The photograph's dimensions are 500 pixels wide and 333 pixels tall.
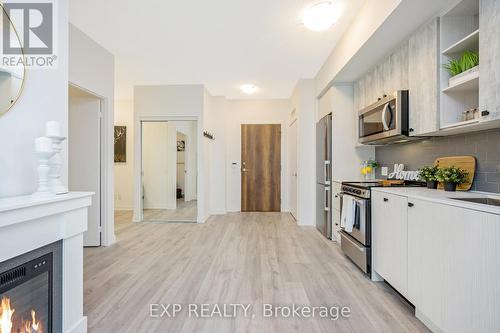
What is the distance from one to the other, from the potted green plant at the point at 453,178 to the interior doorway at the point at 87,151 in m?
3.93

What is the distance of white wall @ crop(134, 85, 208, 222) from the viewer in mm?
5027

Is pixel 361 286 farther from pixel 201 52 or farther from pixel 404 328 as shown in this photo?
pixel 201 52

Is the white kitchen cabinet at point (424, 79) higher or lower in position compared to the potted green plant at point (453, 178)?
higher

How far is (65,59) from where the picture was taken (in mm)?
1770

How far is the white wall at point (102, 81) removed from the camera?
9.85ft

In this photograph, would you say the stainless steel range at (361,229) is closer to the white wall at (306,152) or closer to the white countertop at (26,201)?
the white wall at (306,152)

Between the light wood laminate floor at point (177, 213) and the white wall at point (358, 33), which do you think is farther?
the light wood laminate floor at point (177, 213)

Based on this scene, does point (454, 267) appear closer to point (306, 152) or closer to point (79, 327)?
point (79, 327)

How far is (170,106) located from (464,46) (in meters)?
4.45

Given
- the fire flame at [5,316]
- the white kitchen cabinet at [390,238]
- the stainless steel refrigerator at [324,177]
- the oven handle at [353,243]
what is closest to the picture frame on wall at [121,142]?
the stainless steel refrigerator at [324,177]

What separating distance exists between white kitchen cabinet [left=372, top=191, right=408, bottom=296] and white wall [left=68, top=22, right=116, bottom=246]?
3.37 m

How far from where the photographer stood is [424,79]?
220 centimetres

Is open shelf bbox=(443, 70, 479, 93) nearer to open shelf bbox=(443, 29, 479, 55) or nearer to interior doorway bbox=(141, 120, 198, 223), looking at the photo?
open shelf bbox=(443, 29, 479, 55)

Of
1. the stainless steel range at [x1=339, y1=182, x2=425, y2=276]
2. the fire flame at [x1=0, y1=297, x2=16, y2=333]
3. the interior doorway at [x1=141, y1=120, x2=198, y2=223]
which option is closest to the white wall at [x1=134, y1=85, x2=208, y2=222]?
the interior doorway at [x1=141, y1=120, x2=198, y2=223]
